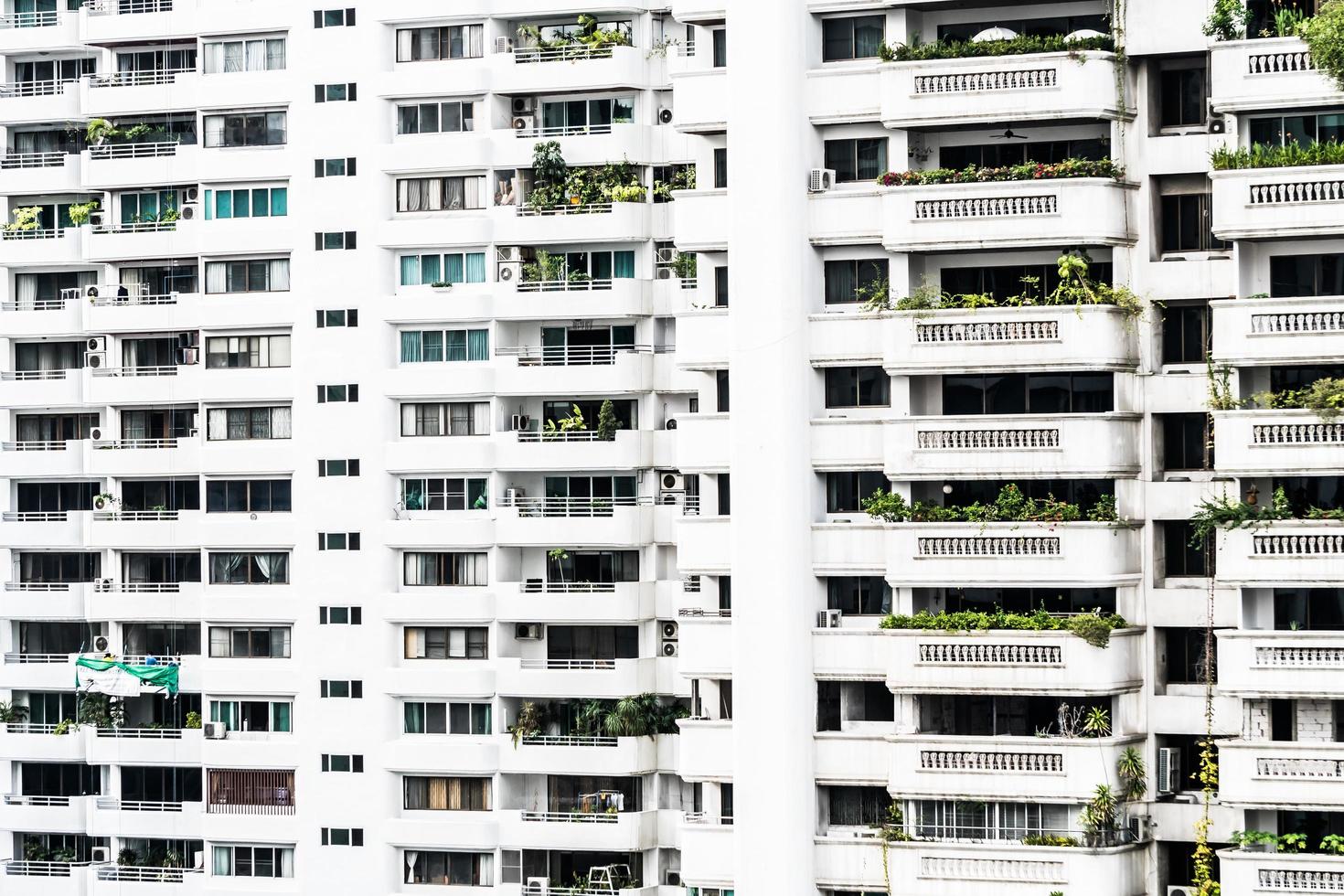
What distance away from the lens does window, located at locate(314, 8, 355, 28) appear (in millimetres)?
84125

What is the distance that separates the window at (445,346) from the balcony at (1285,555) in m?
19.9

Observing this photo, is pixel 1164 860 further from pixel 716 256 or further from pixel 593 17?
pixel 593 17

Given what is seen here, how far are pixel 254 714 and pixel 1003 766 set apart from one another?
67.0 feet

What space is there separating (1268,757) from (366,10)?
27850 millimetres

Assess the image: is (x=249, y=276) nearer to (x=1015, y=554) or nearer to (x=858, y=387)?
(x=858, y=387)

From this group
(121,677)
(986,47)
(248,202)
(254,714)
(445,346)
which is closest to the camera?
(986,47)

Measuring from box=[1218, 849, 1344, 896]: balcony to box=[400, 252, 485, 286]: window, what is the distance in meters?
23.2

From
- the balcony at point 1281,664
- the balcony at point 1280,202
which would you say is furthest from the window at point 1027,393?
the balcony at point 1281,664

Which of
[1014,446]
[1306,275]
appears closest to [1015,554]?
[1014,446]

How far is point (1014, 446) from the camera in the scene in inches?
2874

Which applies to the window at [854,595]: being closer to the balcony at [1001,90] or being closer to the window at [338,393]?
the balcony at [1001,90]

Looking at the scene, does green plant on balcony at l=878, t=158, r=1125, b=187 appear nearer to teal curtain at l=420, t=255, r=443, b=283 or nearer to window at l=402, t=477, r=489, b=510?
teal curtain at l=420, t=255, r=443, b=283

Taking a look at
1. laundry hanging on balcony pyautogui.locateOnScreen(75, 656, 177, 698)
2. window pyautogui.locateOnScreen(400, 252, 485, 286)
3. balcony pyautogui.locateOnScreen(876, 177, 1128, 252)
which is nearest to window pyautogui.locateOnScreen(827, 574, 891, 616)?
balcony pyautogui.locateOnScreen(876, 177, 1128, 252)

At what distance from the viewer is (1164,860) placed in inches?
2896
